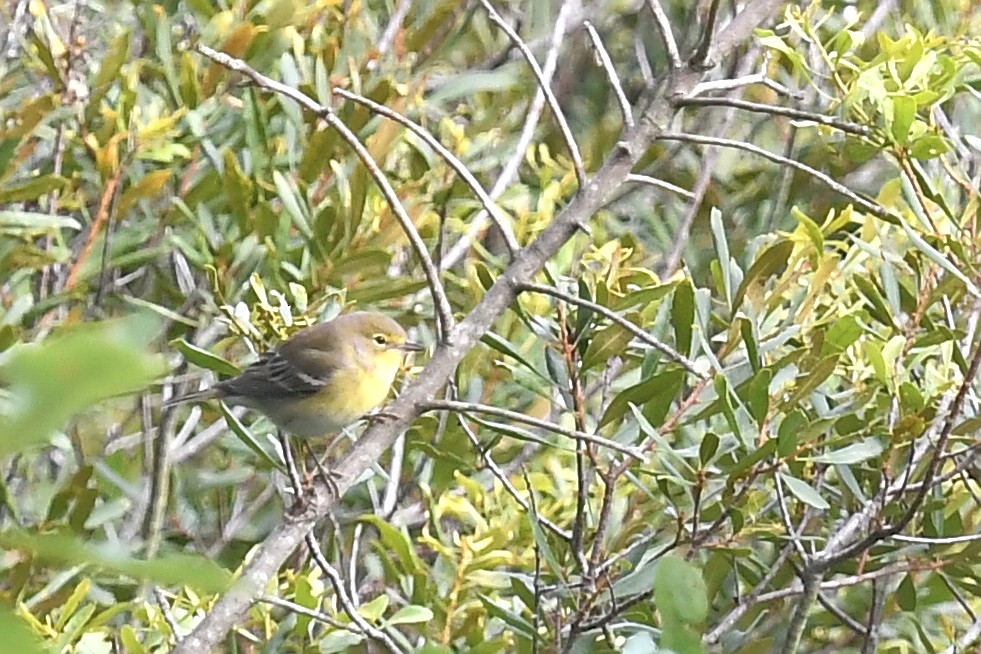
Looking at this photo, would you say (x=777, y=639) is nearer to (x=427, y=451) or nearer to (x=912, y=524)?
(x=912, y=524)

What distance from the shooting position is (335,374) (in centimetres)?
285

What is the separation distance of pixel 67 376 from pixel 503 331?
6.46ft

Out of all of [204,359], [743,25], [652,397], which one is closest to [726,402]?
[652,397]

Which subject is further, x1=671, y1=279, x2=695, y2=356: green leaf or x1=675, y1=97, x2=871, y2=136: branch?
x1=671, y1=279, x2=695, y2=356: green leaf

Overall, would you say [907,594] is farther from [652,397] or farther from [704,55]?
[704,55]

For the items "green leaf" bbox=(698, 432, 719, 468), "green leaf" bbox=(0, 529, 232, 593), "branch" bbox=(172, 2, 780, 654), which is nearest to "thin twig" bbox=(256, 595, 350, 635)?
"branch" bbox=(172, 2, 780, 654)

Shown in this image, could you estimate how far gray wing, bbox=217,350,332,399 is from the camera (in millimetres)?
2373

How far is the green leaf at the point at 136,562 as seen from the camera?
0.26 m

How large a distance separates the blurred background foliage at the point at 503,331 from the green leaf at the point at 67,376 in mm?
367

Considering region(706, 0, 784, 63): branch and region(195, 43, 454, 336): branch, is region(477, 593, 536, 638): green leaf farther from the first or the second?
region(706, 0, 784, 63): branch

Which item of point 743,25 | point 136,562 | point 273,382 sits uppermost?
point 136,562

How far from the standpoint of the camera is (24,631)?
25cm

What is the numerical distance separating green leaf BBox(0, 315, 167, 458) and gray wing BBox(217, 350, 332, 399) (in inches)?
73.7

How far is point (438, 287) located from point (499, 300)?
0.09m
